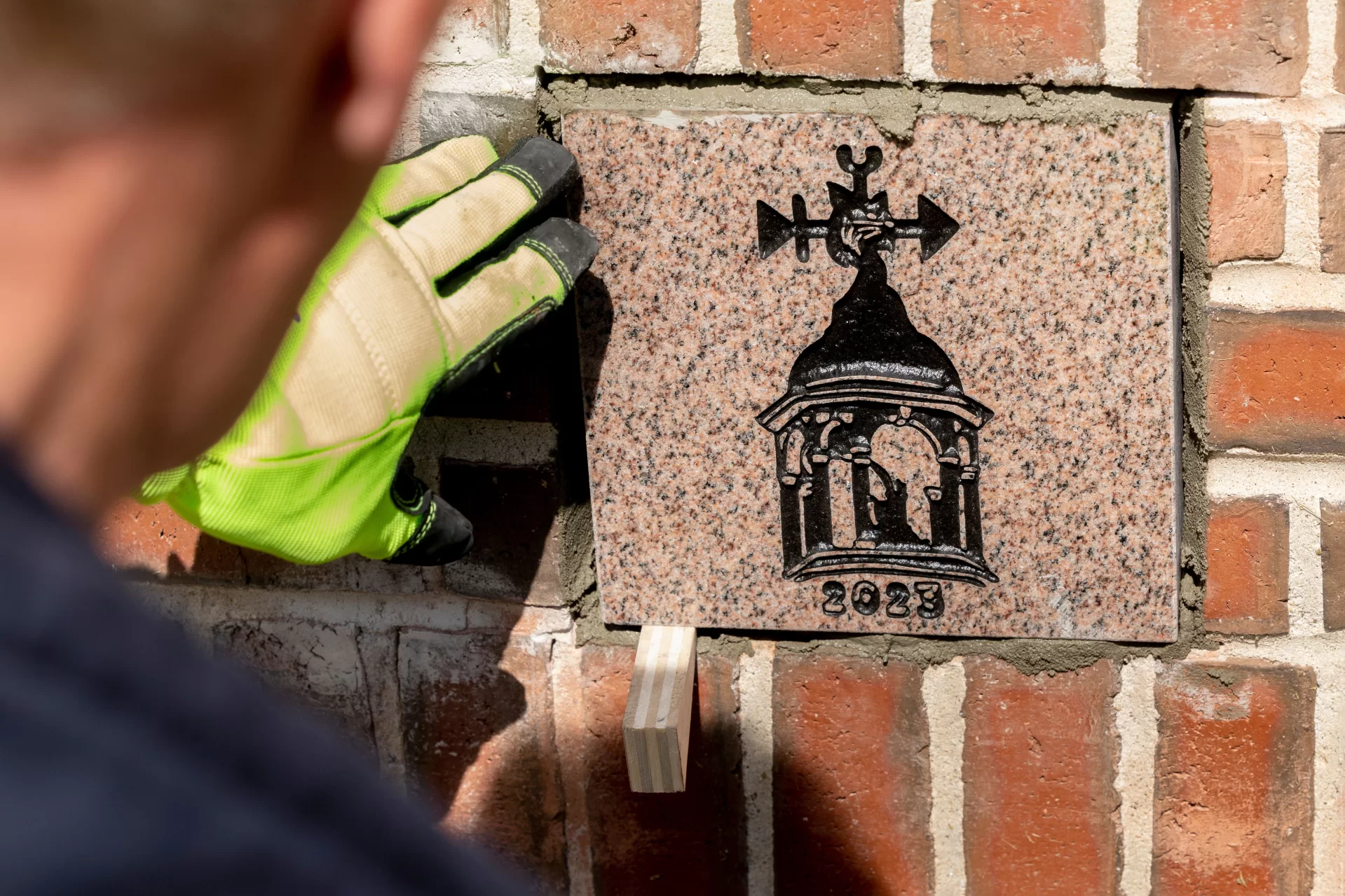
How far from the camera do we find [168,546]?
82cm

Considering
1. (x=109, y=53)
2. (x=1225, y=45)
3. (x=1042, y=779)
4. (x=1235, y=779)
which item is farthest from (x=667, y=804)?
(x=109, y=53)

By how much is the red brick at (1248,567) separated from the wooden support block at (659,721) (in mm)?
314

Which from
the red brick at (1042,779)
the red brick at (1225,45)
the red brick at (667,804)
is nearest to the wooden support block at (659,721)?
the red brick at (667,804)

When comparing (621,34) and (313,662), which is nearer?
(621,34)

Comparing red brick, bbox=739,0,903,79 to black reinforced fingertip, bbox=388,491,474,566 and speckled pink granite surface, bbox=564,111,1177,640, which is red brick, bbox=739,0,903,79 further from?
black reinforced fingertip, bbox=388,491,474,566

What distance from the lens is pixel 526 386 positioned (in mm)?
744

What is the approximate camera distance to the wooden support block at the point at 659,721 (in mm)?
656

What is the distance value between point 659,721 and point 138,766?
497 millimetres

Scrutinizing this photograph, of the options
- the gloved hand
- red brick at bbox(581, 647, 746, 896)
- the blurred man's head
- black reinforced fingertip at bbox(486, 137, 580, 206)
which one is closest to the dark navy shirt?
the blurred man's head

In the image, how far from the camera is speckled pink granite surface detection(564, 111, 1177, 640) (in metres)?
0.65

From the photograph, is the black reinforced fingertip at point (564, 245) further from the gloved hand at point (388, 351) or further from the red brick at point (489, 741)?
the red brick at point (489, 741)

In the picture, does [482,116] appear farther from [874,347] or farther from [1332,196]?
[1332,196]

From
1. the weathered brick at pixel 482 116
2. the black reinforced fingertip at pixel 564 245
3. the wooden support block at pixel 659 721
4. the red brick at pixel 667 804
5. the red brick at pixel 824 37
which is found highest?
the red brick at pixel 824 37

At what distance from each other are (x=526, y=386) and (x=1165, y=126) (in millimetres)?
389
